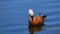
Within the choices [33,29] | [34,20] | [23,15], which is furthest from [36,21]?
[23,15]

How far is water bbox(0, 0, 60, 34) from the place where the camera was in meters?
11.8

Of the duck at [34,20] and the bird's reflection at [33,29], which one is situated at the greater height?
the duck at [34,20]

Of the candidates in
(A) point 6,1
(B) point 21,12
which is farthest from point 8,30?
(A) point 6,1

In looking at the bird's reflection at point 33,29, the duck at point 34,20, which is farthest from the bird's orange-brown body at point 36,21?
the bird's reflection at point 33,29

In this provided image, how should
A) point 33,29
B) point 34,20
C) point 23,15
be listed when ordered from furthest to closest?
point 23,15, point 34,20, point 33,29

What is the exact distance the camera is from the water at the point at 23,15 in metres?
11.8

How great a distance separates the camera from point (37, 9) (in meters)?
14.7

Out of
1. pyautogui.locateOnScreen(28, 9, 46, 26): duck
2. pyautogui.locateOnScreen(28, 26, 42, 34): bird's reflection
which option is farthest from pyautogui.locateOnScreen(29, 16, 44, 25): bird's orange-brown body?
pyautogui.locateOnScreen(28, 26, 42, 34): bird's reflection

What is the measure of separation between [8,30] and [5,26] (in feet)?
1.78

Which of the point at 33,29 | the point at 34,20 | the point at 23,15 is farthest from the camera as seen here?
the point at 23,15

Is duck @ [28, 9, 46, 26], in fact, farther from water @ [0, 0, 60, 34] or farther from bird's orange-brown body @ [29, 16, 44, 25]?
water @ [0, 0, 60, 34]

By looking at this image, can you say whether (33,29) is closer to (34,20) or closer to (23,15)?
(34,20)

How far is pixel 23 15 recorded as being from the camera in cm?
1367

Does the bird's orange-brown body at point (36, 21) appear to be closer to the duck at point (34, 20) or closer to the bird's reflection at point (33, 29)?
the duck at point (34, 20)
